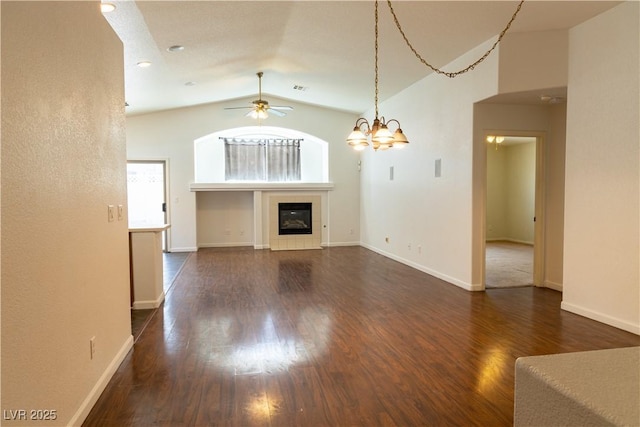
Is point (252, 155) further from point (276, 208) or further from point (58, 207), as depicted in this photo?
point (58, 207)

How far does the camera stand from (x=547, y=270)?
18.1 ft

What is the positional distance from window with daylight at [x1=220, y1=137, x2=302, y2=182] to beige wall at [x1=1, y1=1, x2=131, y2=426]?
677 centimetres

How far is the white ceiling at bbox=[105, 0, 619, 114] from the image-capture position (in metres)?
4.04

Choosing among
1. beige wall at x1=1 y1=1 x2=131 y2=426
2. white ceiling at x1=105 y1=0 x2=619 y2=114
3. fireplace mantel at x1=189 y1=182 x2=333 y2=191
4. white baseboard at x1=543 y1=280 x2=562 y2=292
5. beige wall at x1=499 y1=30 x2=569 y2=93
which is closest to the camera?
beige wall at x1=1 y1=1 x2=131 y2=426

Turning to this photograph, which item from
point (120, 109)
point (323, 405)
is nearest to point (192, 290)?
point (120, 109)

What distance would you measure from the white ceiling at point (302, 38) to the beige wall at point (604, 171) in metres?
0.40

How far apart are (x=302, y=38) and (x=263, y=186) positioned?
447 centimetres

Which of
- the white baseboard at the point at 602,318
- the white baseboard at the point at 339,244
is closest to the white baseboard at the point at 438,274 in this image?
the white baseboard at the point at 602,318

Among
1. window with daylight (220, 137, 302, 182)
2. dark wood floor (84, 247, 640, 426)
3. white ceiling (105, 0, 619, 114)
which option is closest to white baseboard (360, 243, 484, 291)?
dark wood floor (84, 247, 640, 426)

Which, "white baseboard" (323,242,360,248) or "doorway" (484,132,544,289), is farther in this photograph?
"white baseboard" (323,242,360,248)

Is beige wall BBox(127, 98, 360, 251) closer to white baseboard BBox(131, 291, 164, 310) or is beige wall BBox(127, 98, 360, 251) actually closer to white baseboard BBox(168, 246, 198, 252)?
white baseboard BBox(168, 246, 198, 252)

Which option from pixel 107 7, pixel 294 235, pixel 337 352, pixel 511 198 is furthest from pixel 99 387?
pixel 511 198

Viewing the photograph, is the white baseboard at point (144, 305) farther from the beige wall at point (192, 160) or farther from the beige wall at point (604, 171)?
the beige wall at point (192, 160)

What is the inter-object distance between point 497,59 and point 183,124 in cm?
695
